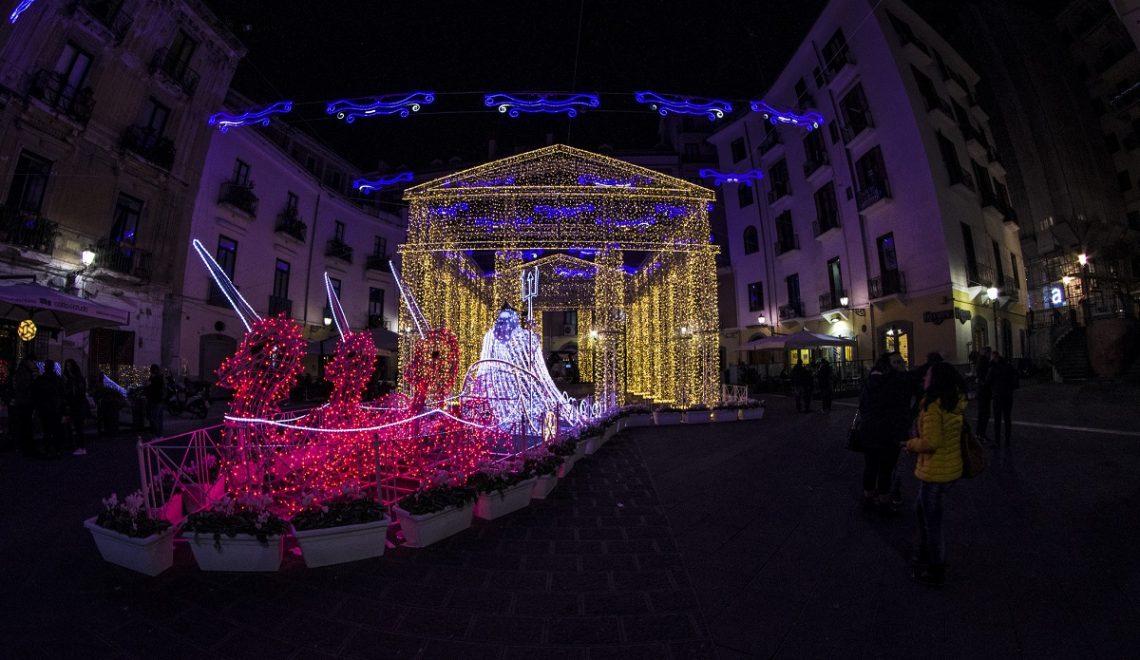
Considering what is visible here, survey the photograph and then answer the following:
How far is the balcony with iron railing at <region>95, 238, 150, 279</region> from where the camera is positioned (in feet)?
42.0

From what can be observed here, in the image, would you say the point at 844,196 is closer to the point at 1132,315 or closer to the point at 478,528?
the point at 1132,315

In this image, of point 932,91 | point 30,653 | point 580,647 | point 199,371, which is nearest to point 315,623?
point 30,653

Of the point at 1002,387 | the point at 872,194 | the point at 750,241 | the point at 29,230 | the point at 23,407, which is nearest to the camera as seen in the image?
the point at 1002,387

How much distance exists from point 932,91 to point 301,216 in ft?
87.0

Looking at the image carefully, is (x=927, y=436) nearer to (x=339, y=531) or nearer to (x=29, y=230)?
(x=339, y=531)

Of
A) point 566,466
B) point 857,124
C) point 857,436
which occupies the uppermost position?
point 857,124

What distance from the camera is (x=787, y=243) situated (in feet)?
75.5

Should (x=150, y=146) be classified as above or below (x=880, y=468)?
above

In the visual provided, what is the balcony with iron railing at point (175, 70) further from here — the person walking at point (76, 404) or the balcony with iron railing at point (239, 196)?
the person walking at point (76, 404)

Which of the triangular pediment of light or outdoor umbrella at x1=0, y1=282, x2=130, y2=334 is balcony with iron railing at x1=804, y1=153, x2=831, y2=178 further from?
outdoor umbrella at x1=0, y1=282, x2=130, y2=334

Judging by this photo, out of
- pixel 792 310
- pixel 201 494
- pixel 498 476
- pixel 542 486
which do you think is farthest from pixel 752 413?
pixel 792 310

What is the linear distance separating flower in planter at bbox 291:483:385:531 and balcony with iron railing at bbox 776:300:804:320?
22199mm

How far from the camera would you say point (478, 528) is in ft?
14.2

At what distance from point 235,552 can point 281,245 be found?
2088cm
